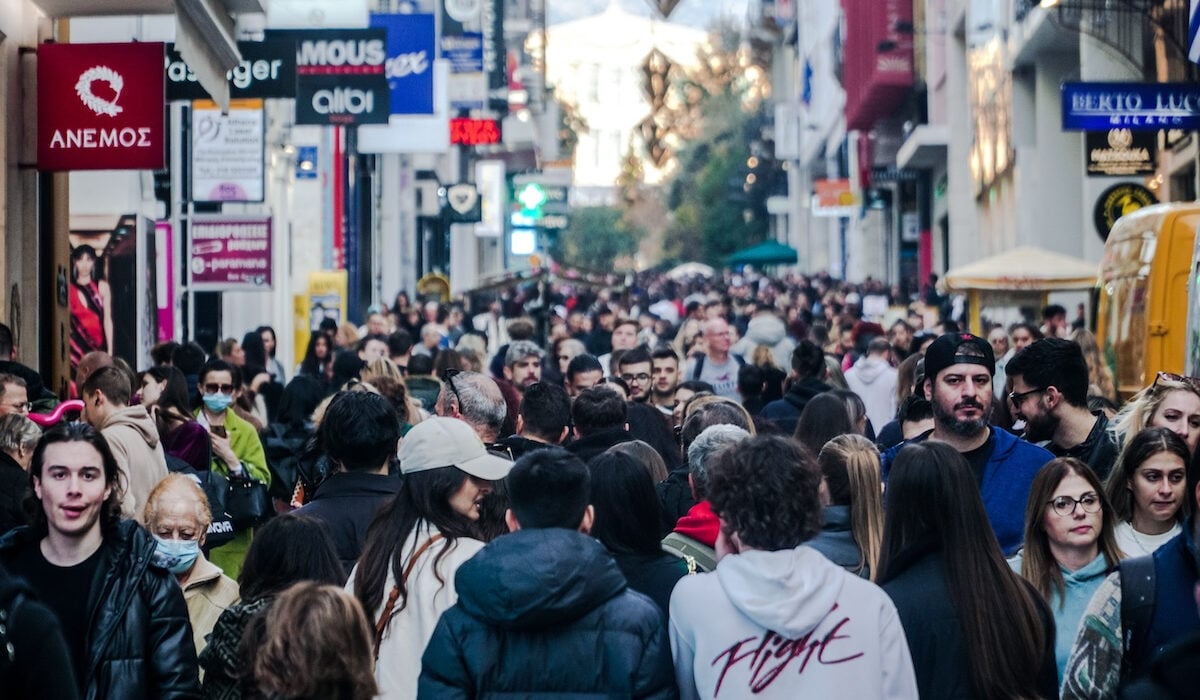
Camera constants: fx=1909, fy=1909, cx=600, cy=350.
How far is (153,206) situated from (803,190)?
80.5 metres

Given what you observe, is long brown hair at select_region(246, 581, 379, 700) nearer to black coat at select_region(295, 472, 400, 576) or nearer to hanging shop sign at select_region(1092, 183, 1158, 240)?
black coat at select_region(295, 472, 400, 576)

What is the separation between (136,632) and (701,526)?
2003mm

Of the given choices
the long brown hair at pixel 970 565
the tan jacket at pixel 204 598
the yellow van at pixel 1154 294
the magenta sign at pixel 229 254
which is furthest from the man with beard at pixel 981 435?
the magenta sign at pixel 229 254

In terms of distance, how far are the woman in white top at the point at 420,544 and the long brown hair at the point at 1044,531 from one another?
160 centimetres

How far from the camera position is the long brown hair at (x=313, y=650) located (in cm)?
407

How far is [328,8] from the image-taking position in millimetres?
24078

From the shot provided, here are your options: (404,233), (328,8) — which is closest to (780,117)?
(404,233)

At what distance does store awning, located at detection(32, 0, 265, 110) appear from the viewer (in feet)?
42.7

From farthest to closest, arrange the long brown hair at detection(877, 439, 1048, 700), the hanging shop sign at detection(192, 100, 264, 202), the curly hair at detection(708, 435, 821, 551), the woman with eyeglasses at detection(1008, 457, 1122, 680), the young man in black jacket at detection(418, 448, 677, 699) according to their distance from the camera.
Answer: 1. the hanging shop sign at detection(192, 100, 264, 202)
2. the woman with eyeglasses at detection(1008, 457, 1122, 680)
3. the long brown hair at detection(877, 439, 1048, 700)
4. the curly hair at detection(708, 435, 821, 551)
5. the young man in black jacket at detection(418, 448, 677, 699)

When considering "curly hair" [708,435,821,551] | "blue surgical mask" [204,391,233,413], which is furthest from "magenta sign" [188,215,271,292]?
"curly hair" [708,435,821,551]

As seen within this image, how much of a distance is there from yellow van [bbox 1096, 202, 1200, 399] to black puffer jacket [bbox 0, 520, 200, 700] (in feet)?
25.3

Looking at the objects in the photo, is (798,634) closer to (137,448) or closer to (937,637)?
(937,637)

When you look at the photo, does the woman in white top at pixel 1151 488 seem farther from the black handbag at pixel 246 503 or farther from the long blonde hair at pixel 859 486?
the black handbag at pixel 246 503

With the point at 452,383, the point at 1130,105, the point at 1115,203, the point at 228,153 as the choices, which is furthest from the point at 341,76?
the point at 452,383
